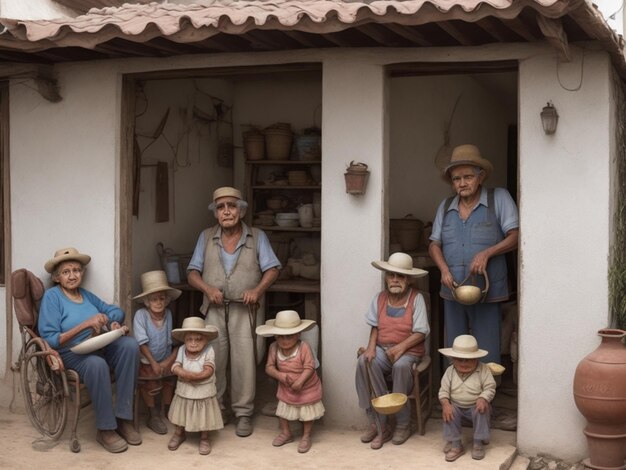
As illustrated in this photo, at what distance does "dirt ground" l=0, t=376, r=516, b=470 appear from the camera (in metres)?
5.84

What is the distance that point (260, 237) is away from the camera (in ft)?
22.1

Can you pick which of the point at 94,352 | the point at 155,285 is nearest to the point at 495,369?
the point at 155,285

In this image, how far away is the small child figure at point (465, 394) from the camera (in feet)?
19.1

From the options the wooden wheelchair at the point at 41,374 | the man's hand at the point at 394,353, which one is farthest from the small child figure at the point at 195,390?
the man's hand at the point at 394,353

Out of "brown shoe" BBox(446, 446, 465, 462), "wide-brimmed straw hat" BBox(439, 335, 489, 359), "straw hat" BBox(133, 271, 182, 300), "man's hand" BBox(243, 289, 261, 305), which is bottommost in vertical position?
"brown shoe" BBox(446, 446, 465, 462)

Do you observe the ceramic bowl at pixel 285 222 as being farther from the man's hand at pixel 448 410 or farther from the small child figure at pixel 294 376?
the man's hand at pixel 448 410

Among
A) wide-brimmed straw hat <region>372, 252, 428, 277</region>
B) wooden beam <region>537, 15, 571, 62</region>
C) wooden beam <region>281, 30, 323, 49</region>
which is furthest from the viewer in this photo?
wide-brimmed straw hat <region>372, 252, 428, 277</region>

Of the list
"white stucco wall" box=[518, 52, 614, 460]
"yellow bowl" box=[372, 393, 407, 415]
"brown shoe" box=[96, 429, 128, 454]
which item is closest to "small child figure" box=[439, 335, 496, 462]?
"yellow bowl" box=[372, 393, 407, 415]

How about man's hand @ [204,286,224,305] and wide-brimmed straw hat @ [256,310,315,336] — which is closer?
wide-brimmed straw hat @ [256,310,315,336]

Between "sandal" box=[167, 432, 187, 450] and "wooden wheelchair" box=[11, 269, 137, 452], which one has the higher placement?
"wooden wheelchair" box=[11, 269, 137, 452]

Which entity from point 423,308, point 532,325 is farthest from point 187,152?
point 532,325

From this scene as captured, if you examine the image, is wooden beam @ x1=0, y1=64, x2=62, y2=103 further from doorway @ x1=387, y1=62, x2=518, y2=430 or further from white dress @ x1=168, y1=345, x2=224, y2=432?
doorway @ x1=387, y1=62, x2=518, y2=430

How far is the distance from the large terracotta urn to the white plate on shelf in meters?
3.18

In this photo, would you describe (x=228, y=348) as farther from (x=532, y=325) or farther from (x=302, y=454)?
(x=532, y=325)
